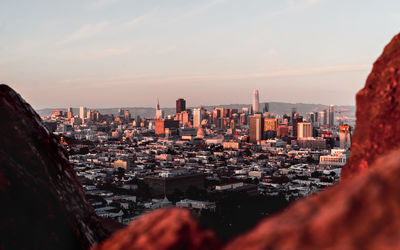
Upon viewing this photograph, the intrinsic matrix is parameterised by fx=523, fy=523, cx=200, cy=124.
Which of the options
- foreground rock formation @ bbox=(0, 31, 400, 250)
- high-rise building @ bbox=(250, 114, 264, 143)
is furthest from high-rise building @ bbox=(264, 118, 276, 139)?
foreground rock formation @ bbox=(0, 31, 400, 250)

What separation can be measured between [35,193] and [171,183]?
106 feet

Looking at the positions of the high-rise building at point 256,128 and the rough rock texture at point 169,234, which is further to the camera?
the high-rise building at point 256,128

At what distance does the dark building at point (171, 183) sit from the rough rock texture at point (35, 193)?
99.8ft

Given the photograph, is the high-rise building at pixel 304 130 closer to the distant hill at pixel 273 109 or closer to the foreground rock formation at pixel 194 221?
the distant hill at pixel 273 109

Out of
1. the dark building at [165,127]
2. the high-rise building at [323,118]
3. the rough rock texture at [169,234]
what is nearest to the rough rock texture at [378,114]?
the rough rock texture at [169,234]

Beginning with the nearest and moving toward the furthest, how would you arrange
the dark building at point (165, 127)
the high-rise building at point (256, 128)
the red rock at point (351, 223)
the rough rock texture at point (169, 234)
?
the red rock at point (351, 223) < the rough rock texture at point (169, 234) < the high-rise building at point (256, 128) < the dark building at point (165, 127)

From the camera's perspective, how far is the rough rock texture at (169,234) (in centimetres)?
110

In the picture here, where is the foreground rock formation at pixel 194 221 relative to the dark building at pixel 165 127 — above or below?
above

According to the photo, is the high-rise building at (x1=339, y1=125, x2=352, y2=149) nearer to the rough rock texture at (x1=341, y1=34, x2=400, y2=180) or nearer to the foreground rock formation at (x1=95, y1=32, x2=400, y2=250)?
the rough rock texture at (x1=341, y1=34, x2=400, y2=180)

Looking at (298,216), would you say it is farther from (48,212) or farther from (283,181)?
(283,181)

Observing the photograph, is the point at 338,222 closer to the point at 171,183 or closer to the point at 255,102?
the point at 171,183

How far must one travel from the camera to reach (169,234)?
111 cm

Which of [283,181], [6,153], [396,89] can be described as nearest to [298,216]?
[396,89]

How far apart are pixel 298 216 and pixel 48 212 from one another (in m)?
1.40
